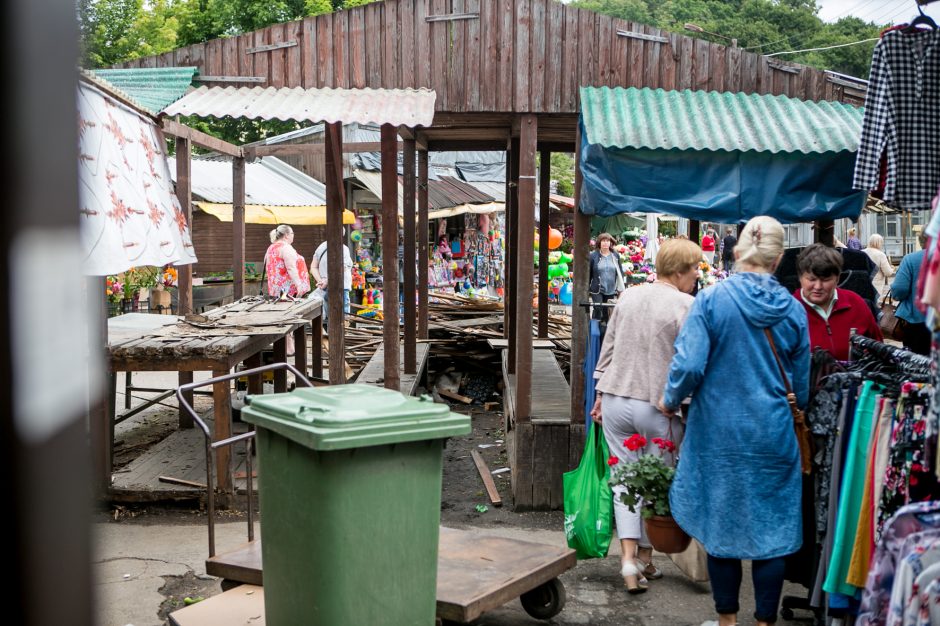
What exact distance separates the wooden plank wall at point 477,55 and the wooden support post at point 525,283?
653mm

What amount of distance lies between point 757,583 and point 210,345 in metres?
4.43

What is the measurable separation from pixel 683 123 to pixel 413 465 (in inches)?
175

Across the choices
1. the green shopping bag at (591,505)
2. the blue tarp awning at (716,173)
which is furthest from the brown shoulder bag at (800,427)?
the blue tarp awning at (716,173)

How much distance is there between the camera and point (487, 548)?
16.7ft

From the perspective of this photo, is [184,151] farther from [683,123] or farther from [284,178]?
[284,178]

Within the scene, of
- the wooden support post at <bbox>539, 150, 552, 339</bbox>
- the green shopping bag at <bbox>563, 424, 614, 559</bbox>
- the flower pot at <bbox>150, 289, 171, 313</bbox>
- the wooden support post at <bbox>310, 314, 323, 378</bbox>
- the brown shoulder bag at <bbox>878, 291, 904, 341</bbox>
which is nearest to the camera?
the green shopping bag at <bbox>563, 424, 614, 559</bbox>

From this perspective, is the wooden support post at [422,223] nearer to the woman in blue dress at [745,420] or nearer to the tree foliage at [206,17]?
the woman in blue dress at [745,420]

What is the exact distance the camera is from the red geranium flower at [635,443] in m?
4.98

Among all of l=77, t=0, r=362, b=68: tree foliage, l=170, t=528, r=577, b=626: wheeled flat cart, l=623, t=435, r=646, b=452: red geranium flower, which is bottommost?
l=170, t=528, r=577, b=626: wheeled flat cart

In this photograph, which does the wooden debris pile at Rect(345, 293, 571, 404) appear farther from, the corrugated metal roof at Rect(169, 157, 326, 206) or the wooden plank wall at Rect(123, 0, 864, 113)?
the corrugated metal roof at Rect(169, 157, 326, 206)

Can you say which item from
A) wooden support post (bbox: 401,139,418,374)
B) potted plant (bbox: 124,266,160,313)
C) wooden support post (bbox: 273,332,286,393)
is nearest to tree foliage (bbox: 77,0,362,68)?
potted plant (bbox: 124,266,160,313)

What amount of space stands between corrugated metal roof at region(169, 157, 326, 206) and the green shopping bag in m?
15.0

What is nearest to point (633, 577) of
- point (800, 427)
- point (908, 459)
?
point (800, 427)

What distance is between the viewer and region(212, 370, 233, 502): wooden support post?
22.8ft
